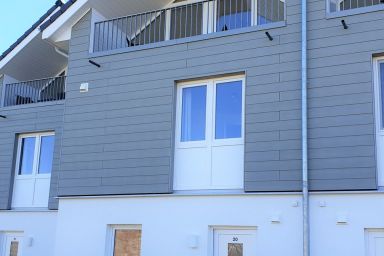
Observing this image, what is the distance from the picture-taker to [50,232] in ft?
41.1

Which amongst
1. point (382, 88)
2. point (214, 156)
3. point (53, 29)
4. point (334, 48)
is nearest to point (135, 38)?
point (53, 29)

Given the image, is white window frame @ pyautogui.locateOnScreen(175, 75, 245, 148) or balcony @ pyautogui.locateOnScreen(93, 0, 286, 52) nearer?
white window frame @ pyautogui.locateOnScreen(175, 75, 245, 148)

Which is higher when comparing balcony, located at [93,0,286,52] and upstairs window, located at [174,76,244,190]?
balcony, located at [93,0,286,52]

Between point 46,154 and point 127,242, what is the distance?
4161 millimetres

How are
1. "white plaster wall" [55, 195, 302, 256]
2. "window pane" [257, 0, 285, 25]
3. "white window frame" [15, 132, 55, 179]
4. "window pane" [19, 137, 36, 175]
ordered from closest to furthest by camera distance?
"white plaster wall" [55, 195, 302, 256], "window pane" [257, 0, 285, 25], "white window frame" [15, 132, 55, 179], "window pane" [19, 137, 36, 175]

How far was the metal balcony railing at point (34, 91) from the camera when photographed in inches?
582

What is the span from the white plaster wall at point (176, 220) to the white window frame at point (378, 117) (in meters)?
1.37

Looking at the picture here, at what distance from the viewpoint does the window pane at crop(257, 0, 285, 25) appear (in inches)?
443

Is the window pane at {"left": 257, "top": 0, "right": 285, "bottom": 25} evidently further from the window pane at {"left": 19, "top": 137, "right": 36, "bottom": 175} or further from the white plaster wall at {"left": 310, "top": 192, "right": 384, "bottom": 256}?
the window pane at {"left": 19, "top": 137, "right": 36, "bottom": 175}

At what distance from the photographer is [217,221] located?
9.47 m

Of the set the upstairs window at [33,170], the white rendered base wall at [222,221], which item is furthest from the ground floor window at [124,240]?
the upstairs window at [33,170]

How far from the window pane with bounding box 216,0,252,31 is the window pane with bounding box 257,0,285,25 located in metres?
0.34

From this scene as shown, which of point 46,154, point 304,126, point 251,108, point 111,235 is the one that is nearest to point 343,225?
point 304,126

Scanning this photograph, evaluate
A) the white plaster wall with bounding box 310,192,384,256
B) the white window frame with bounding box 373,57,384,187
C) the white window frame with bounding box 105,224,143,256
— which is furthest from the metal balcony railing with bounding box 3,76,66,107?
the white window frame with bounding box 373,57,384,187
